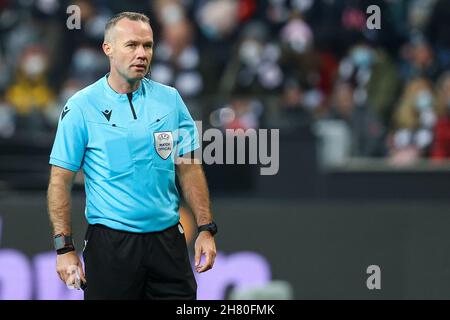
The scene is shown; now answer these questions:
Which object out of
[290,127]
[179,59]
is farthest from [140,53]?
[179,59]

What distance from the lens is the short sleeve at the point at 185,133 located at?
514cm

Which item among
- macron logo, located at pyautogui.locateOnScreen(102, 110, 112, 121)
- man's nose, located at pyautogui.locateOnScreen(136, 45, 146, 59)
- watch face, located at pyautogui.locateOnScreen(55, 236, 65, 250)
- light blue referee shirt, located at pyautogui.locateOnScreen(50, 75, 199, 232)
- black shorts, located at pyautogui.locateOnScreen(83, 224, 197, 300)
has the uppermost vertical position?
man's nose, located at pyautogui.locateOnScreen(136, 45, 146, 59)

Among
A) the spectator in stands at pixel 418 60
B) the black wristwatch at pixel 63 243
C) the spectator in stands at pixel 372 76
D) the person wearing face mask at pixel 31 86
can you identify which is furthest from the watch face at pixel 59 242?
the spectator in stands at pixel 418 60

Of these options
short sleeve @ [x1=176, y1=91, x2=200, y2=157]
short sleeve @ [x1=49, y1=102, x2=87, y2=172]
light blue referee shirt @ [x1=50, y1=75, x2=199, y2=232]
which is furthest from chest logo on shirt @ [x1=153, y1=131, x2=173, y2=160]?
short sleeve @ [x1=49, y1=102, x2=87, y2=172]

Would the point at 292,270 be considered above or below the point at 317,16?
below

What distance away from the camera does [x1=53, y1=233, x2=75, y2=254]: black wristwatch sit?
493cm

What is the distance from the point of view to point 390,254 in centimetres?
898

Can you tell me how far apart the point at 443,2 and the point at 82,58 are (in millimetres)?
3990

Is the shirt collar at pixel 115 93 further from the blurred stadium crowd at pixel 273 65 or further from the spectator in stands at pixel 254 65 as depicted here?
the spectator in stands at pixel 254 65

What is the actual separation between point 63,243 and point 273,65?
6.78m

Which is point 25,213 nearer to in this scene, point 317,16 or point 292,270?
point 292,270

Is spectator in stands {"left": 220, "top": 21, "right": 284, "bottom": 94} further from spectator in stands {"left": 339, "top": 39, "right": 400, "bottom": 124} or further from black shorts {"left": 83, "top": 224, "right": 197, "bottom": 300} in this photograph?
black shorts {"left": 83, "top": 224, "right": 197, "bottom": 300}
